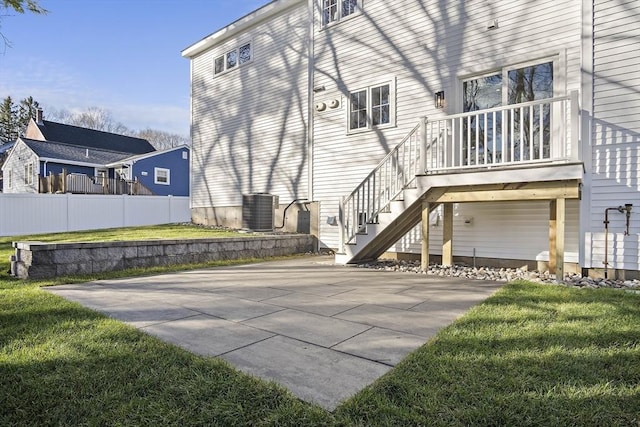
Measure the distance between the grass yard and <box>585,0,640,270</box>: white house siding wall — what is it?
2.80 meters

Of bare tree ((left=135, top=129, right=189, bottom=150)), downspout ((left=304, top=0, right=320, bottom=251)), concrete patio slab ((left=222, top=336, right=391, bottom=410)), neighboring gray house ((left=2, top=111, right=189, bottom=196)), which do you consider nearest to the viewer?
concrete patio slab ((left=222, top=336, right=391, bottom=410))

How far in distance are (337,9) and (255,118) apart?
3745 millimetres

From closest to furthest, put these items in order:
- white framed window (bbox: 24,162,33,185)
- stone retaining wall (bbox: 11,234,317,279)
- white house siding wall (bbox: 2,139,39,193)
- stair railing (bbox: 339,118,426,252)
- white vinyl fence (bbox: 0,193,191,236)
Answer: stone retaining wall (bbox: 11,234,317,279), stair railing (bbox: 339,118,426,252), white vinyl fence (bbox: 0,193,191,236), white house siding wall (bbox: 2,139,39,193), white framed window (bbox: 24,162,33,185)

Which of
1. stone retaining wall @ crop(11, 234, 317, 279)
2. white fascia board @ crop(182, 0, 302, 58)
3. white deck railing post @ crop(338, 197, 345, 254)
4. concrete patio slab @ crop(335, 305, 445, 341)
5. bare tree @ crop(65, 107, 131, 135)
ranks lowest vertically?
concrete patio slab @ crop(335, 305, 445, 341)

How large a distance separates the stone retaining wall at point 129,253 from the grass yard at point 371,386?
235 centimetres

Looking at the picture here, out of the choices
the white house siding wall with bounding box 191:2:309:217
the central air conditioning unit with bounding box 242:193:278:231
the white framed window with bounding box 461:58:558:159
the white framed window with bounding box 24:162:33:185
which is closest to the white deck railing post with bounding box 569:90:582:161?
the white framed window with bounding box 461:58:558:159

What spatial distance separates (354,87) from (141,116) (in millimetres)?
38111

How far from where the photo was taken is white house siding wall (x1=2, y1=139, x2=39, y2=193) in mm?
19484

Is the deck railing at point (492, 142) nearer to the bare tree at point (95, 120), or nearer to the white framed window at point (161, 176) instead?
the white framed window at point (161, 176)

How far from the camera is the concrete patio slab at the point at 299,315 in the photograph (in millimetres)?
2273

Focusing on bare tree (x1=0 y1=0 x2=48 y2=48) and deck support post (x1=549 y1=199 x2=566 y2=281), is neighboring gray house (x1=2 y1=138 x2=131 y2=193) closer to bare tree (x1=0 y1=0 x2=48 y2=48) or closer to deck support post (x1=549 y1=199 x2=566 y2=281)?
bare tree (x1=0 y1=0 x2=48 y2=48)

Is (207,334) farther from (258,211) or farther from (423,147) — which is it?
(258,211)

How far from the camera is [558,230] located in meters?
4.83

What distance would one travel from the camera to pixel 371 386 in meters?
2.00
